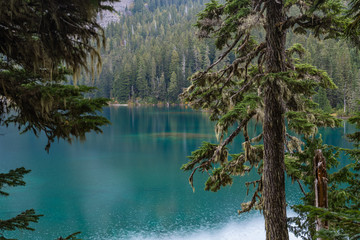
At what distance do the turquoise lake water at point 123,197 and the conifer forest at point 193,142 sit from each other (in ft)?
0.31

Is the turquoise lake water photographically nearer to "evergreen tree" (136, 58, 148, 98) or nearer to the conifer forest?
the conifer forest

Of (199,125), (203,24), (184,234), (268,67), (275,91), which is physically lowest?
(184,234)

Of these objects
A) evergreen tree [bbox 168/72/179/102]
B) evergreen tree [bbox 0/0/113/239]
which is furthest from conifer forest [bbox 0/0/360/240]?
evergreen tree [bbox 168/72/179/102]

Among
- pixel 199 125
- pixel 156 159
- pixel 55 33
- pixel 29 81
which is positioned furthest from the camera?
pixel 199 125

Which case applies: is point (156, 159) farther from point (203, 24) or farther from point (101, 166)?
point (203, 24)

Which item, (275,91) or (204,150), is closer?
(275,91)

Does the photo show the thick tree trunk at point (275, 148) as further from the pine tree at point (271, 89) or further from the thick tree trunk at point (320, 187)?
the thick tree trunk at point (320, 187)

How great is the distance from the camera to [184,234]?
46.0ft

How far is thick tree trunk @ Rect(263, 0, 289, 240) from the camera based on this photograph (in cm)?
561

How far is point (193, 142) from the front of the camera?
105ft

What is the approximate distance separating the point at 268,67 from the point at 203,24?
1904 mm

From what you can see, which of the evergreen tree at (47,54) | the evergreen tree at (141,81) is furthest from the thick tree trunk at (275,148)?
the evergreen tree at (141,81)

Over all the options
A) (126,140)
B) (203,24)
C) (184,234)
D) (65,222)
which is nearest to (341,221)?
(203,24)

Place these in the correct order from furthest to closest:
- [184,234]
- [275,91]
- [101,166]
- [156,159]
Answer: [156,159], [101,166], [184,234], [275,91]
